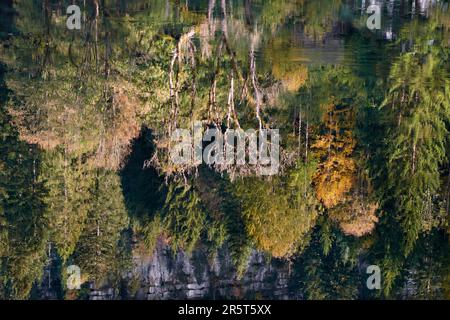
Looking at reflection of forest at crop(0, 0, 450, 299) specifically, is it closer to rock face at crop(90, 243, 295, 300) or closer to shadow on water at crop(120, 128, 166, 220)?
shadow on water at crop(120, 128, 166, 220)

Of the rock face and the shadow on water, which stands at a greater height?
the shadow on water

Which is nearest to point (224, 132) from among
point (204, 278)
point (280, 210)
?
point (280, 210)

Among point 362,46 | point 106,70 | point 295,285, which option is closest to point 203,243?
point 295,285

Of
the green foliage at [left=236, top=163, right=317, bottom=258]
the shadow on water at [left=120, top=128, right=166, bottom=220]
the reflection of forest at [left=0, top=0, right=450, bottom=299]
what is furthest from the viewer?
the shadow on water at [left=120, top=128, right=166, bottom=220]

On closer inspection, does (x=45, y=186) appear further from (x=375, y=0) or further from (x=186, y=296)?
(x=375, y=0)

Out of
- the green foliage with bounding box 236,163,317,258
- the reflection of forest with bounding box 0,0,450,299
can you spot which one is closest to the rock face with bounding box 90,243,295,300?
the reflection of forest with bounding box 0,0,450,299

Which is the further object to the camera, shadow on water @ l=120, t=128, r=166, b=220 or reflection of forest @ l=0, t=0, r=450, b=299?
shadow on water @ l=120, t=128, r=166, b=220
